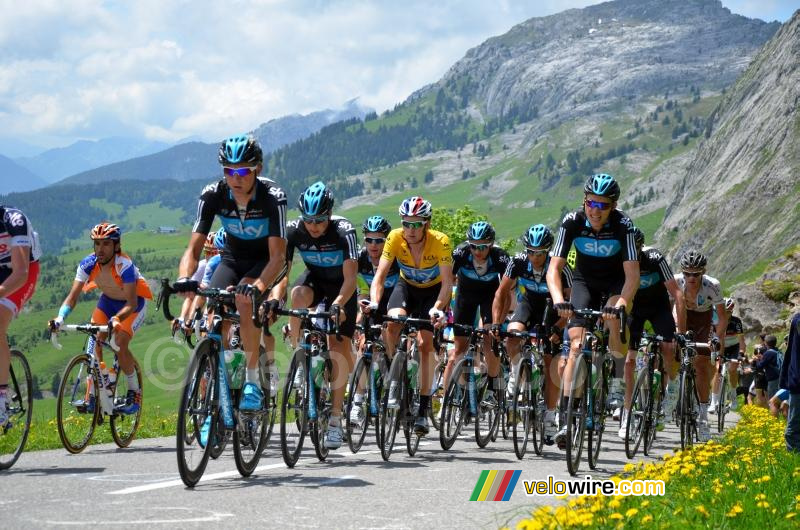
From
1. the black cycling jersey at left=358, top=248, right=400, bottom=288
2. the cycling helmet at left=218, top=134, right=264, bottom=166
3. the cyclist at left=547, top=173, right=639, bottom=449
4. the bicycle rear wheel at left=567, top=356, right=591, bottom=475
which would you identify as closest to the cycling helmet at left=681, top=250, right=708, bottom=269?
the cyclist at left=547, top=173, right=639, bottom=449

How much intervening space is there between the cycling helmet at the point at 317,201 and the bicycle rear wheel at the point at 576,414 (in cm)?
314

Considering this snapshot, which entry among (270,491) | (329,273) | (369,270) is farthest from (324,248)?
(270,491)

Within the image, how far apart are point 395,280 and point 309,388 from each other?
15.0 ft

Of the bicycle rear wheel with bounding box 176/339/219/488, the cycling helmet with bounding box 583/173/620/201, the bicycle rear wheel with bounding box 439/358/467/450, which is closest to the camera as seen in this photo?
the bicycle rear wheel with bounding box 176/339/219/488

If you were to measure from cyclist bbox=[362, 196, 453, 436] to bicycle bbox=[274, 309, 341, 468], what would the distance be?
1235mm

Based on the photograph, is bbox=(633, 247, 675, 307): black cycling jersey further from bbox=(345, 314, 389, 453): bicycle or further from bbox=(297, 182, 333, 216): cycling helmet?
bbox=(297, 182, 333, 216): cycling helmet

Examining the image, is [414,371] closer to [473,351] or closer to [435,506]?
[473,351]

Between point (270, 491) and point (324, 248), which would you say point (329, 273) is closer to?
point (324, 248)

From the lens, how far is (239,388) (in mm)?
8047

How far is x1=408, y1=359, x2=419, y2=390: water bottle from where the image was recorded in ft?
35.7

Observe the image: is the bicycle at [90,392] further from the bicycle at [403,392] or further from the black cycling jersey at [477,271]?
the black cycling jersey at [477,271]

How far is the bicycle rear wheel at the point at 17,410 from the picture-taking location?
29.4 ft

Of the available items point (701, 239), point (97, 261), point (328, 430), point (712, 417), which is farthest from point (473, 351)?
point (701, 239)

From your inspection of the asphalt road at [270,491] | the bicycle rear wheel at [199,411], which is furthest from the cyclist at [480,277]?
the bicycle rear wheel at [199,411]
